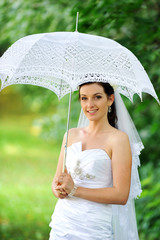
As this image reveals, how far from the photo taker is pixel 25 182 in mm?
10414

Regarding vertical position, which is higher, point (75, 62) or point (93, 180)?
point (75, 62)

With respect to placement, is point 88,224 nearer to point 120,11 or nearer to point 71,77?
point 71,77

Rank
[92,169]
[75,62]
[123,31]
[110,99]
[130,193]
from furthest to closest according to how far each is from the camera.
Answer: [123,31] < [130,193] < [110,99] < [92,169] < [75,62]

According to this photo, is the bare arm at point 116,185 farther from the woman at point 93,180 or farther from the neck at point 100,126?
the neck at point 100,126

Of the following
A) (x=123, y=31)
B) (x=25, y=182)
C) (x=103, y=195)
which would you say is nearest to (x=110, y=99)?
(x=103, y=195)

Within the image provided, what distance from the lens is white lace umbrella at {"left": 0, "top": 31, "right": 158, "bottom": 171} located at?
2402 millimetres

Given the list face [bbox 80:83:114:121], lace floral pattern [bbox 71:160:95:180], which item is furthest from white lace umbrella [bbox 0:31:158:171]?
lace floral pattern [bbox 71:160:95:180]

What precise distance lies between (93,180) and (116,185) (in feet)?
0.58

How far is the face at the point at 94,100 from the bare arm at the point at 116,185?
284mm

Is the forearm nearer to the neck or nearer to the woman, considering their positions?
the woman

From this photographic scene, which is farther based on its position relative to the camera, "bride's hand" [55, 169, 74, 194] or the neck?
the neck

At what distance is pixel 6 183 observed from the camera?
9.98 metres

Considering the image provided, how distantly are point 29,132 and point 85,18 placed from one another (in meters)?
15.4

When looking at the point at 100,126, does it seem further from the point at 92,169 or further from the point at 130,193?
the point at 130,193
